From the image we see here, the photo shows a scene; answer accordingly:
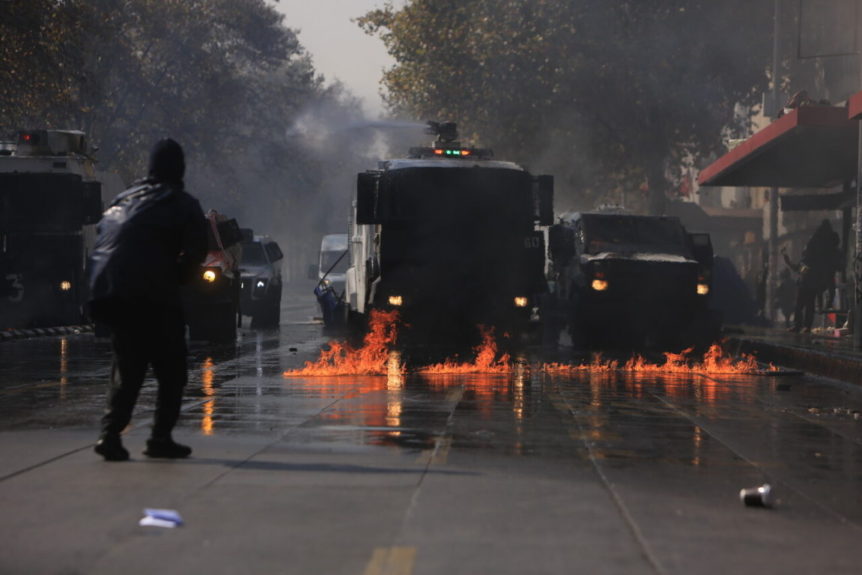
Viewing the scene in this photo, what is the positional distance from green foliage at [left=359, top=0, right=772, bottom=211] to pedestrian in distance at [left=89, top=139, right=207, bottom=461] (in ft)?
129

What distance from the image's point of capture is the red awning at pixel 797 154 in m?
25.6

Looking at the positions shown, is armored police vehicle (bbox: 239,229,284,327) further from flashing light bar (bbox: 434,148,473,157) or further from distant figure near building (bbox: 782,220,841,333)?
distant figure near building (bbox: 782,220,841,333)

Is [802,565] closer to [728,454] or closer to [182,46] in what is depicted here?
[728,454]

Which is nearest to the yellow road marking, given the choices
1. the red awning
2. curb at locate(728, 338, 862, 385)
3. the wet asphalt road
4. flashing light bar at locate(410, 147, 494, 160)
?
the wet asphalt road

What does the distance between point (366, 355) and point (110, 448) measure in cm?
1316

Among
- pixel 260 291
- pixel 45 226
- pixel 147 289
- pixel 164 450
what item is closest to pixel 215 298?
pixel 45 226

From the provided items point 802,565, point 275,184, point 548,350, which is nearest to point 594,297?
point 548,350

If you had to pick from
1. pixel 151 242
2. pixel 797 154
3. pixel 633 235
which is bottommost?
pixel 151 242

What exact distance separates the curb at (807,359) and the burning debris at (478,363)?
0.39 meters

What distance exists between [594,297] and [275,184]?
61.8 meters

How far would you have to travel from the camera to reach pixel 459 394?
15.6 meters

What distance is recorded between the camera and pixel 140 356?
30.8 feet

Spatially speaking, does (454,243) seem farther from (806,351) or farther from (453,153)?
(806,351)

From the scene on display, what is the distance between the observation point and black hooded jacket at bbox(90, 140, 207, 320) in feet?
30.5
